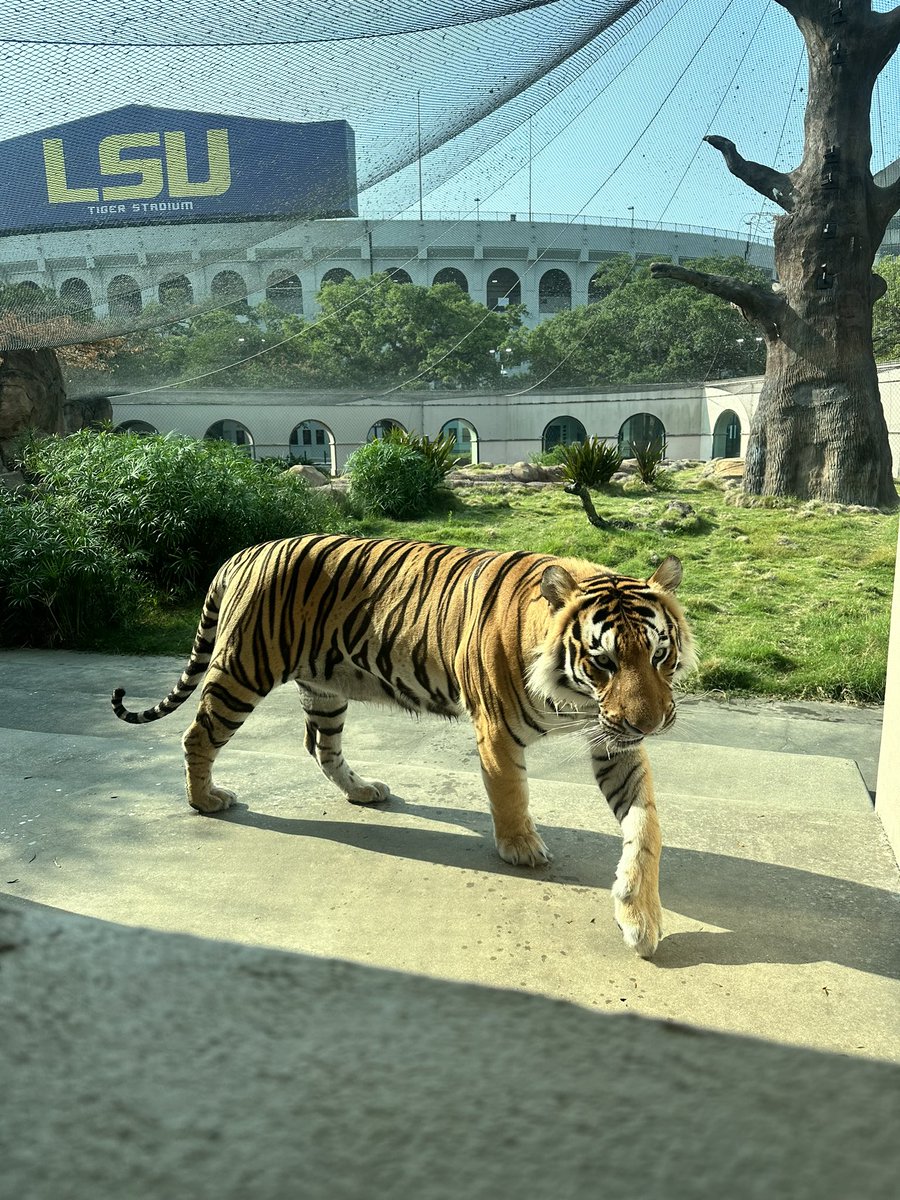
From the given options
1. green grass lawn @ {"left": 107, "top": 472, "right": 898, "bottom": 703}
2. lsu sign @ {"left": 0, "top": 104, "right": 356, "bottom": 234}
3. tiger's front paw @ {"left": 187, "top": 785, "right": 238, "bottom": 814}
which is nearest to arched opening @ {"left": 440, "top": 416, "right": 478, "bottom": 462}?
green grass lawn @ {"left": 107, "top": 472, "right": 898, "bottom": 703}

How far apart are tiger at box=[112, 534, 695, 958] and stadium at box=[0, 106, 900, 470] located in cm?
246

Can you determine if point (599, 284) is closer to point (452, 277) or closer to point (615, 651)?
point (452, 277)

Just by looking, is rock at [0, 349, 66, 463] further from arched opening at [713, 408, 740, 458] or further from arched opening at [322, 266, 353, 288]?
arched opening at [713, 408, 740, 458]

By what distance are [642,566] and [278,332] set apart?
2.65 meters

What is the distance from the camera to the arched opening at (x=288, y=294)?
5.71 metres

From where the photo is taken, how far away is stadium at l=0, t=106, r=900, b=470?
4258 mm

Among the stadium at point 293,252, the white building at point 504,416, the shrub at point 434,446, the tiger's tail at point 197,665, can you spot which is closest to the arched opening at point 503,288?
the stadium at point 293,252

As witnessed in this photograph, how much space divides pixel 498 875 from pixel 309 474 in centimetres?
574

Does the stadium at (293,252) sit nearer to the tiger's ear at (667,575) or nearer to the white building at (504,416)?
the white building at (504,416)

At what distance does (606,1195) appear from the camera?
274 millimetres

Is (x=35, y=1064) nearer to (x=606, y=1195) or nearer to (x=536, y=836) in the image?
(x=606, y=1195)

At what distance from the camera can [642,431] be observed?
233 inches

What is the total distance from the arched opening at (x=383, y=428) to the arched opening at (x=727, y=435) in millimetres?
2175

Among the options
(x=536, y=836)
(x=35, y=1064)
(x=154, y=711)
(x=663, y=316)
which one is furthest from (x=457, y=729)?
(x=35, y=1064)
